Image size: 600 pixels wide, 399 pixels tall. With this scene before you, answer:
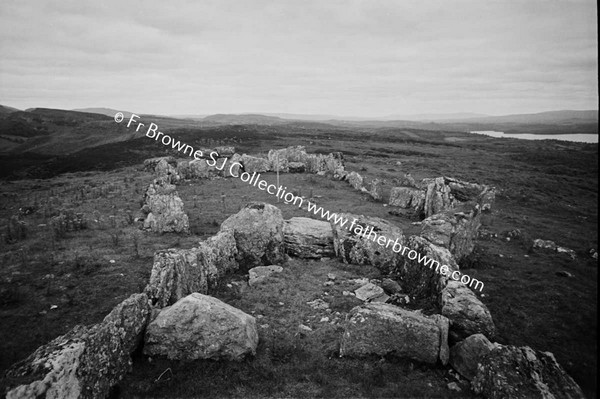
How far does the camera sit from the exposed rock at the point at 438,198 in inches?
679

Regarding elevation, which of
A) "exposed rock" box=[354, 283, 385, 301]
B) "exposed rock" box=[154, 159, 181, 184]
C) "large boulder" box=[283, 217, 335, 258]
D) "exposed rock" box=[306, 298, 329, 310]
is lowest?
"exposed rock" box=[306, 298, 329, 310]

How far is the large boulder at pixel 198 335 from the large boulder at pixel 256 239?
472cm

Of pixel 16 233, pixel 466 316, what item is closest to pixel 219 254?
pixel 466 316

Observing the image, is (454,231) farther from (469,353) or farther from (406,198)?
(406,198)

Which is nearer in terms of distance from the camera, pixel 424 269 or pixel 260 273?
pixel 424 269

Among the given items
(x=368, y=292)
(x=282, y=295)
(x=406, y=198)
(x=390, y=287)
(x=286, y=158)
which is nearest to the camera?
(x=282, y=295)

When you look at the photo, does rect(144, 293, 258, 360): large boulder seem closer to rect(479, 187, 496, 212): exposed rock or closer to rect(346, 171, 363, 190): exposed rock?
rect(346, 171, 363, 190): exposed rock

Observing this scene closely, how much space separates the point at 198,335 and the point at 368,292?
5.34 metres

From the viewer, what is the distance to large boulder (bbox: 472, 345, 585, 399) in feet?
17.8

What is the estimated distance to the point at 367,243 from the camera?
1209cm

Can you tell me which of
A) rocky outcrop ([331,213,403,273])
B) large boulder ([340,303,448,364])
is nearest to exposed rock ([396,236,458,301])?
rocky outcrop ([331,213,403,273])

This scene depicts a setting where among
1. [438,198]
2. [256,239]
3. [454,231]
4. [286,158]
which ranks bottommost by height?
[256,239]

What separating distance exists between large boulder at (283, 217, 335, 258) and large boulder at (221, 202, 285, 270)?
59 cm

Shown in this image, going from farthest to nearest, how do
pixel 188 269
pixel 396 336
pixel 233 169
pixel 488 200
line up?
pixel 233 169 → pixel 488 200 → pixel 188 269 → pixel 396 336
